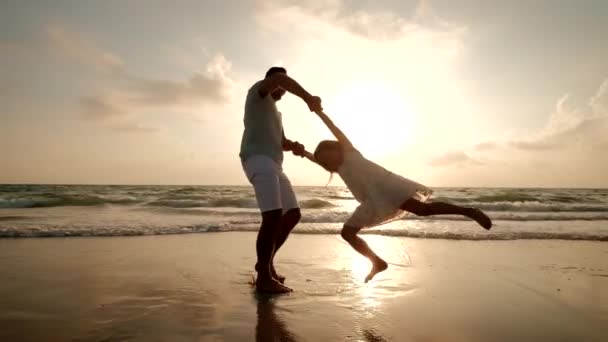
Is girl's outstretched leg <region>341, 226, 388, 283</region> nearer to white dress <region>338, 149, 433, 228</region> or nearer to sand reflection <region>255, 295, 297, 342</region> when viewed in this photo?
white dress <region>338, 149, 433, 228</region>

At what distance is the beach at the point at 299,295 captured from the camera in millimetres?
2939

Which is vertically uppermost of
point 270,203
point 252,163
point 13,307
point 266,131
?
point 266,131

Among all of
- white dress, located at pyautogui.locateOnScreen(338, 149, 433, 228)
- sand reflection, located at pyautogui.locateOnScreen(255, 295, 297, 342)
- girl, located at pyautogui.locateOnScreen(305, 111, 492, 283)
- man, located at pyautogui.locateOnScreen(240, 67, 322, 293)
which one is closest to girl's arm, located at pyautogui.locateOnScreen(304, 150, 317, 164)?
girl, located at pyautogui.locateOnScreen(305, 111, 492, 283)

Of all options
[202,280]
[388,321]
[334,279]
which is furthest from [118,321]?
[334,279]

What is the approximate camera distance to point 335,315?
328 cm

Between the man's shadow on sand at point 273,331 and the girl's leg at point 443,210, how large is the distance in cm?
153

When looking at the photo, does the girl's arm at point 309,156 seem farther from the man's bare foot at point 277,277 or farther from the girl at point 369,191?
the man's bare foot at point 277,277

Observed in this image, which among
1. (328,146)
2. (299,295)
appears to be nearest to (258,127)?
(328,146)

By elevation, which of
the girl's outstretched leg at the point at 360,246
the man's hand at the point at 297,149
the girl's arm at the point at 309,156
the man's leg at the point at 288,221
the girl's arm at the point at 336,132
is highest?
the girl's arm at the point at 336,132

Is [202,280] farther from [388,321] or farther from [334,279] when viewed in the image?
Result: [388,321]

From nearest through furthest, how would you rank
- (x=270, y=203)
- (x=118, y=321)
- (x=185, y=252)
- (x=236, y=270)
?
1. (x=118, y=321)
2. (x=270, y=203)
3. (x=236, y=270)
4. (x=185, y=252)

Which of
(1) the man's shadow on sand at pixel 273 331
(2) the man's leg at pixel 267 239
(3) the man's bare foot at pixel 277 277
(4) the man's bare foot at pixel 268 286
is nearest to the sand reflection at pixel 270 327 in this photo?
(1) the man's shadow on sand at pixel 273 331

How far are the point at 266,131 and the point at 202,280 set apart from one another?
1.84 meters

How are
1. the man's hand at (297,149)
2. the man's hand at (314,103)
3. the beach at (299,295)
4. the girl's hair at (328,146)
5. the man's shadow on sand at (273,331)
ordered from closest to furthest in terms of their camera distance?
the man's shadow on sand at (273,331) < the beach at (299,295) < the man's hand at (314,103) < the girl's hair at (328,146) < the man's hand at (297,149)
